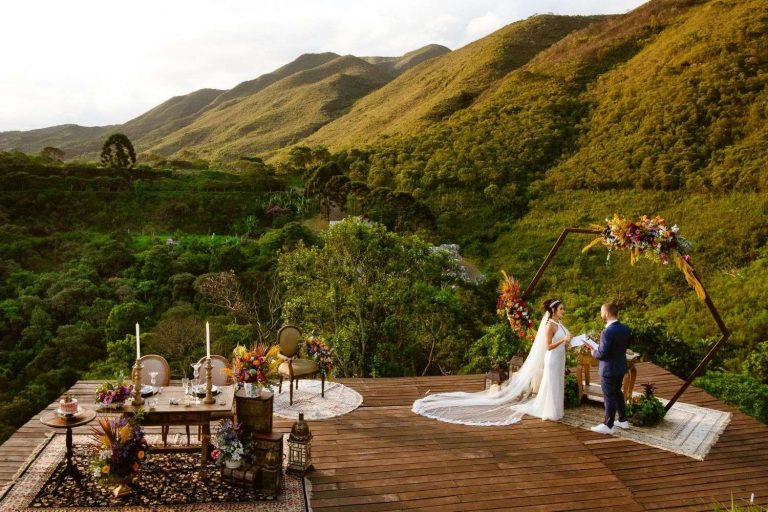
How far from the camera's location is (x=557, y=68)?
40.7m

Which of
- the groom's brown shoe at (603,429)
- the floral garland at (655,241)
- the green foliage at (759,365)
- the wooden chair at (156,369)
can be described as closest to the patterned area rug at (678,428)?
the groom's brown shoe at (603,429)

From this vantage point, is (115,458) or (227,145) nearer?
(115,458)

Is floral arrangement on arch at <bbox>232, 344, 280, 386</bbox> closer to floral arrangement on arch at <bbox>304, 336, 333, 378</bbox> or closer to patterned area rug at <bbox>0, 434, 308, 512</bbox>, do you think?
patterned area rug at <bbox>0, 434, 308, 512</bbox>

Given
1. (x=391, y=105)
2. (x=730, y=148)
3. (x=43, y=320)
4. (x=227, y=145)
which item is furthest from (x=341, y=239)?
(x=227, y=145)

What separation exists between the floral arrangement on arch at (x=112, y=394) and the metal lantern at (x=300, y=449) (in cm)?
178

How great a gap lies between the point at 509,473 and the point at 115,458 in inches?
154

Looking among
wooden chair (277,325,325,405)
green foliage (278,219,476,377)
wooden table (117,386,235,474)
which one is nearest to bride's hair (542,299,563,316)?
wooden chair (277,325,325,405)

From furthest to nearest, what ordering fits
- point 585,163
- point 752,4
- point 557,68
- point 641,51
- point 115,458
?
point 557,68
point 641,51
point 752,4
point 585,163
point 115,458

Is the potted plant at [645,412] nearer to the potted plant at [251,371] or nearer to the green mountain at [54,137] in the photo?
the potted plant at [251,371]

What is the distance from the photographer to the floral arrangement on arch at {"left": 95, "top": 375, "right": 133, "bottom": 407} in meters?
5.99

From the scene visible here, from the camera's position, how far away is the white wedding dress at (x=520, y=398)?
25.0 ft

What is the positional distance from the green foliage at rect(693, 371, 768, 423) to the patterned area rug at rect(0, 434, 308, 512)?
7977 millimetres

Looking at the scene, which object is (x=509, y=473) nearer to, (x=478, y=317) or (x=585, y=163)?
(x=478, y=317)

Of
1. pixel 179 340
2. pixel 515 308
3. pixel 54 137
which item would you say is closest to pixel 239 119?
pixel 54 137
